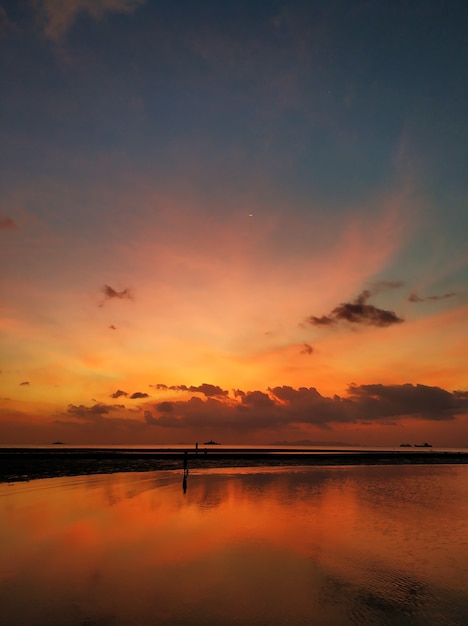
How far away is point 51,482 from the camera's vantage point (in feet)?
179

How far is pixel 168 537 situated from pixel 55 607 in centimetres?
1155

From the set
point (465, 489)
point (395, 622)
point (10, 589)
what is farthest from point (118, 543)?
point (465, 489)

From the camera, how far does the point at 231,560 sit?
2247cm

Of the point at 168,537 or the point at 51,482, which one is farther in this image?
the point at 51,482

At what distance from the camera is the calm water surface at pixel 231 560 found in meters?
16.0

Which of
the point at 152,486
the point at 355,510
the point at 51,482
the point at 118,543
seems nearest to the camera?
the point at 118,543

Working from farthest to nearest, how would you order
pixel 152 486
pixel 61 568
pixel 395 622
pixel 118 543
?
1. pixel 152 486
2. pixel 118 543
3. pixel 61 568
4. pixel 395 622

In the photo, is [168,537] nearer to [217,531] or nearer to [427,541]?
[217,531]

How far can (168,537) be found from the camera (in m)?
27.0

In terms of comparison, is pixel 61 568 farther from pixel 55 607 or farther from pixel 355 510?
pixel 355 510

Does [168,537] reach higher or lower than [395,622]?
higher

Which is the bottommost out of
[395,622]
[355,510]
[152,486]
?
[395,622]

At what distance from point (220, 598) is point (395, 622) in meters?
6.30

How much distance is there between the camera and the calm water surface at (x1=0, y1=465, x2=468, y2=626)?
15961 millimetres
